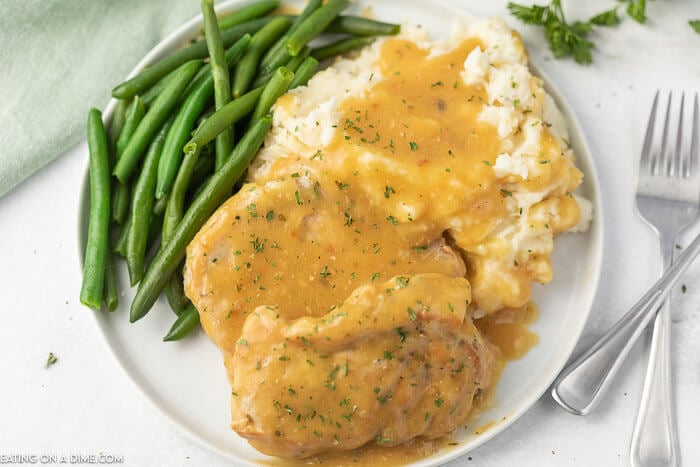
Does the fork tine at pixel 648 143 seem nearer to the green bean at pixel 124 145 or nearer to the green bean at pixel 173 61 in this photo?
the green bean at pixel 173 61

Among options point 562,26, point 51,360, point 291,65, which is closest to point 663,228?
point 562,26

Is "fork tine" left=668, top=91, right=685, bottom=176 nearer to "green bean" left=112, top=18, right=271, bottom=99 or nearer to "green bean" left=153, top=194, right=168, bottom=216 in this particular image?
"green bean" left=112, top=18, right=271, bottom=99

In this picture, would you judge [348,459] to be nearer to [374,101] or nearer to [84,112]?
[374,101]

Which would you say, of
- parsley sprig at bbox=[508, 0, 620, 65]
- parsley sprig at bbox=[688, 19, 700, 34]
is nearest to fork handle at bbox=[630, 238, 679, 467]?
parsley sprig at bbox=[508, 0, 620, 65]

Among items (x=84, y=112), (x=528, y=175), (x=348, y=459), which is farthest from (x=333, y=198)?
(x=84, y=112)

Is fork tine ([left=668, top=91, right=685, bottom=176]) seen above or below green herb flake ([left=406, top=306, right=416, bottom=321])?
below
